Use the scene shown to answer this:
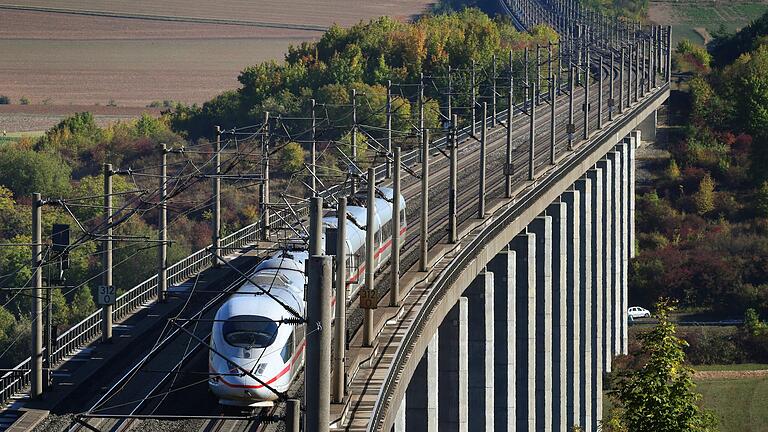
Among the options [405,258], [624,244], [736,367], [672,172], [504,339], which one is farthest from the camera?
[672,172]

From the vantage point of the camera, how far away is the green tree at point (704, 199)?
363ft

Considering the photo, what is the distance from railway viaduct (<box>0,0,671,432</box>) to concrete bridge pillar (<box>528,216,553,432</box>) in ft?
0.24

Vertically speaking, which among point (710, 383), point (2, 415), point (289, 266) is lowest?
point (710, 383)

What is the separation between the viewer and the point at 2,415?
32.9 metres

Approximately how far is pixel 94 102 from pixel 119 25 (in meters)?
16.2

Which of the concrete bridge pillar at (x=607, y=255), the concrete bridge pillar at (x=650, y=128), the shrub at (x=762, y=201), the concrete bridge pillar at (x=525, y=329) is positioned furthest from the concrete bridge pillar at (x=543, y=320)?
the concrete bridge pillar at (x=650, y=128)

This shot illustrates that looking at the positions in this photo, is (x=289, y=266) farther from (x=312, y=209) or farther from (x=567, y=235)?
(x=567, y=235)

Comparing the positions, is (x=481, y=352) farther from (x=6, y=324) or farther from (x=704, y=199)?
(x=704, y=199)

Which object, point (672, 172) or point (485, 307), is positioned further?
point (672, 172)

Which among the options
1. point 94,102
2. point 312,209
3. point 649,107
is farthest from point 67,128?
point 312,209

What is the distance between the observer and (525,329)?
6144 cm

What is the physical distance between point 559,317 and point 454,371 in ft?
69.3

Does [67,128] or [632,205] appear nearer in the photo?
[632,205]

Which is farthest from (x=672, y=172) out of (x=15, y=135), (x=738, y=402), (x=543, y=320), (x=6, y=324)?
(x=15, y=135)
